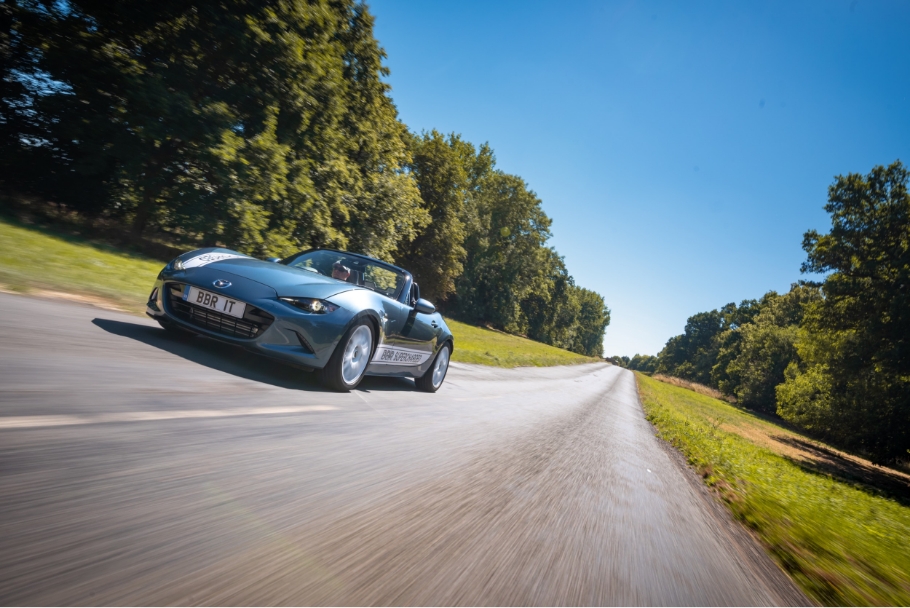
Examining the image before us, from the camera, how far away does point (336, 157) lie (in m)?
17.2

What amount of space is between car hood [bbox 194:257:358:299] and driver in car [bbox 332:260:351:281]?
763 mm

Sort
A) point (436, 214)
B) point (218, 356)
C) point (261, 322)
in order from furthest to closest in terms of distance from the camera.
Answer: point (436, 214)
point (218, 356)
point (261, 322)

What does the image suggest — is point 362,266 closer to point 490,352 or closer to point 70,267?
point 70,267

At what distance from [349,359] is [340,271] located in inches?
54.7

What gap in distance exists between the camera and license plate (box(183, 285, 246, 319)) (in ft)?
12.7

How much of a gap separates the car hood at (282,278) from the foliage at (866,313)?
1958 centimetres

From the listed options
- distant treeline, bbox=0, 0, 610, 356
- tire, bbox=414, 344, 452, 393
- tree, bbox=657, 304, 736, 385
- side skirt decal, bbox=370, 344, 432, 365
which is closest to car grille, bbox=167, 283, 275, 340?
side skirt decal, bbox=370, 344, 432, 365

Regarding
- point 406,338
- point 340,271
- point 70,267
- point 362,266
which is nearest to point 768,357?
point 406,338

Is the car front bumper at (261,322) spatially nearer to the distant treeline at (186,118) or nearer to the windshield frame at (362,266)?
the windshield frame at (362,266)

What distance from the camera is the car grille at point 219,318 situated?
3879 millimetres

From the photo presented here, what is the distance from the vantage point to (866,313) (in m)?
17.2

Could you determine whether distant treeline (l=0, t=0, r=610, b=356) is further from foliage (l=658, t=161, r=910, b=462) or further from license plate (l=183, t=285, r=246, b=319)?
foliage (l=658, t=161, r=910, b=462)

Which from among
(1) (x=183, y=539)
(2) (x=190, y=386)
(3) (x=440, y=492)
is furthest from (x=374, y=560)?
(2) (x=190, y=386)

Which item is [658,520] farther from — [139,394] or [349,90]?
[349,90]
